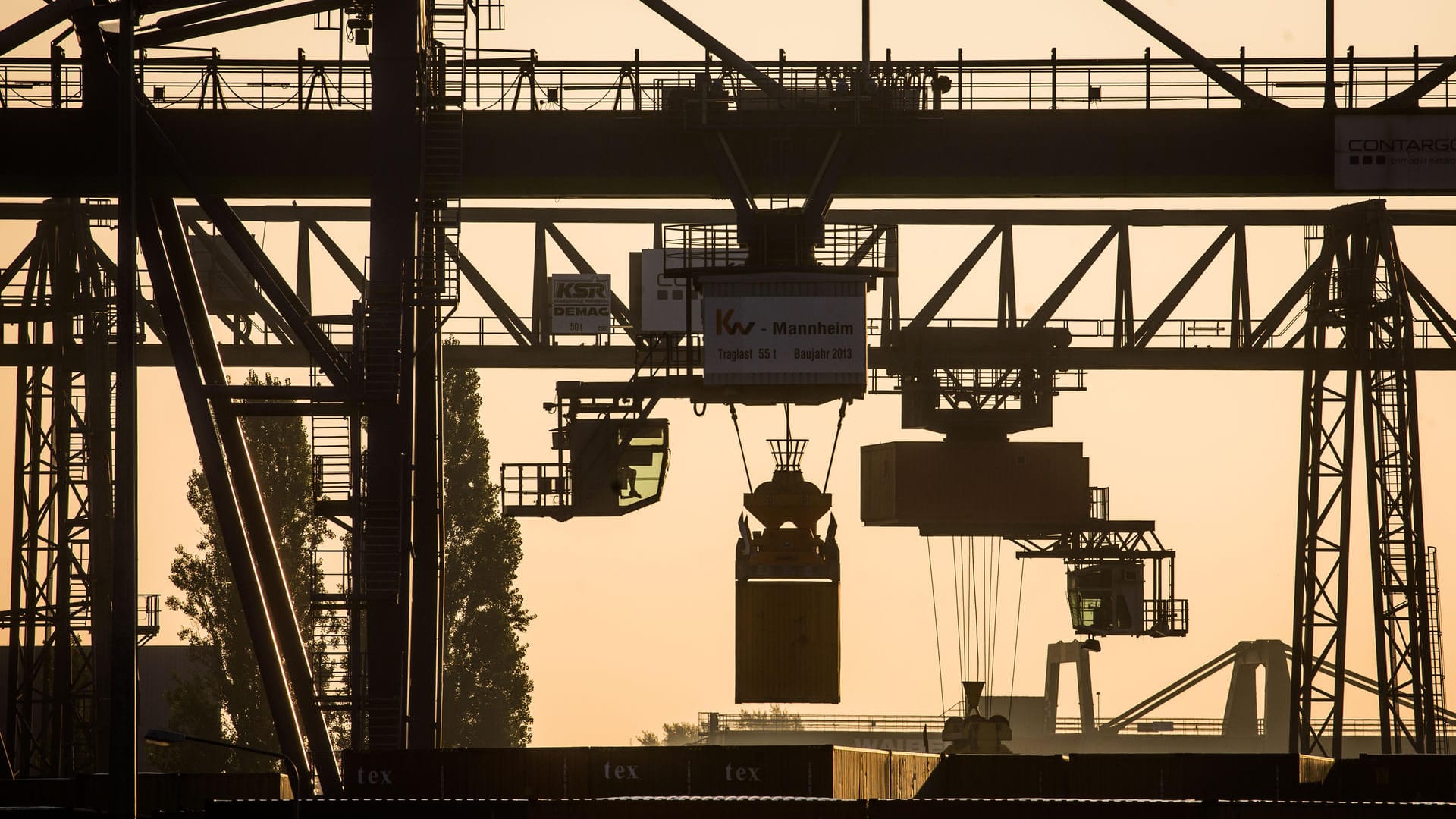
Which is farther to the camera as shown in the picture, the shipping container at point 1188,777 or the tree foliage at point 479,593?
the tree foliage at point 479,593

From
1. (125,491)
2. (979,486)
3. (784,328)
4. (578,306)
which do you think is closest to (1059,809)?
(784,328)

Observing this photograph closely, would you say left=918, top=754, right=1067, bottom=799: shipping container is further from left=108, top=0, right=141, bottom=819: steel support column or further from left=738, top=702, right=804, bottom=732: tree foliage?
left=738, top=702, right=804, bottom=732: tree foliage

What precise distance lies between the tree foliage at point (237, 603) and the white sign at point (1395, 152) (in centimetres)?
3065

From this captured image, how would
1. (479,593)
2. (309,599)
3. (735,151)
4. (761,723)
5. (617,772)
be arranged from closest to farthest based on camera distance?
1. (617,772)
2. (735,151)
3. (309,599)
4. (479,593)
5. (761,723)

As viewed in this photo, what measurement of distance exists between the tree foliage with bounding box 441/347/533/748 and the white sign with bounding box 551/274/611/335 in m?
17.3

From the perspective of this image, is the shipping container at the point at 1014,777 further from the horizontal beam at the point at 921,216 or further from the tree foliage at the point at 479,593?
the tree foliage at the point at 479,593

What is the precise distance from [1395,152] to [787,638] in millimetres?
13784

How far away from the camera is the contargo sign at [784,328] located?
120 feet

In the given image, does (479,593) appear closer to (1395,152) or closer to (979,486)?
(979,486)

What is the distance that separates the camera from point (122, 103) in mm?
25109

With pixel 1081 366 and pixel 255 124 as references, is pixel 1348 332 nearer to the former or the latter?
pixel 1081 366

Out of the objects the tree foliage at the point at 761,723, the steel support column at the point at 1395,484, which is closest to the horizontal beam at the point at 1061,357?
the steel support column at the point at 1395,484

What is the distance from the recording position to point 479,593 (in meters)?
67.1

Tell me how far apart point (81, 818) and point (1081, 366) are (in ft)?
86.5
